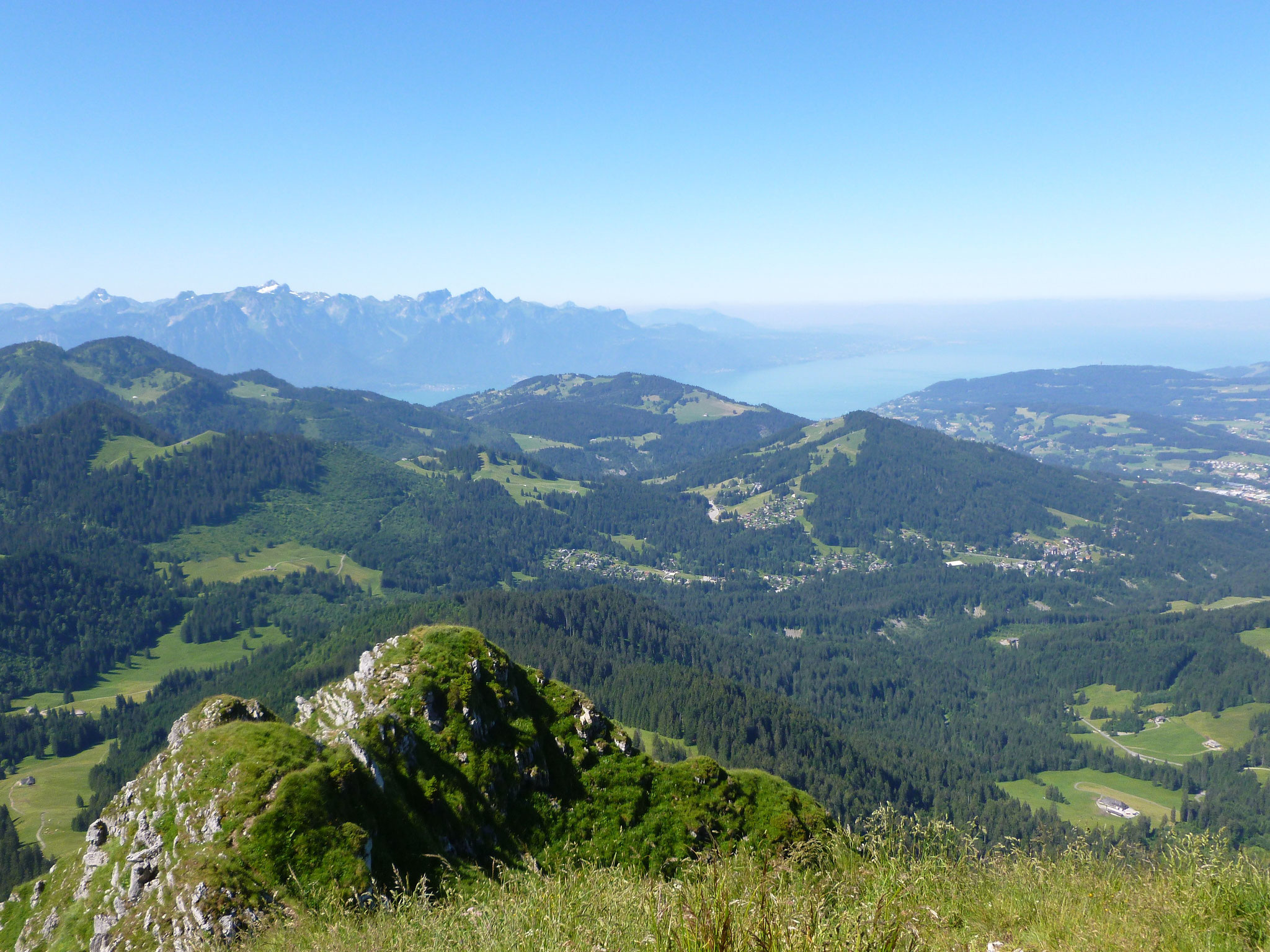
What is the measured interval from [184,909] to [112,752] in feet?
421

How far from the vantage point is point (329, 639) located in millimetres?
150000

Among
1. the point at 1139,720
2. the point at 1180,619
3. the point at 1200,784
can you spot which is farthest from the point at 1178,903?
the point at 1180,619

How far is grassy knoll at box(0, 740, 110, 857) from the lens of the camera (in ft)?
298

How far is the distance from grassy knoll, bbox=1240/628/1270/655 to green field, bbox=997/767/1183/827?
74.1 meters

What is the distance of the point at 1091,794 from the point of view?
129 meters

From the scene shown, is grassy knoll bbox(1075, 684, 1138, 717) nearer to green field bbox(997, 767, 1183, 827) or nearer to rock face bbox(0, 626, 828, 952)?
green field bbox(997, 767, 1183, 827)

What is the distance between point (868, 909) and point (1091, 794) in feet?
520

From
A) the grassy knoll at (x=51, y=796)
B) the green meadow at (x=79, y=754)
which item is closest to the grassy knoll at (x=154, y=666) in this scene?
the green meadow at (x=79, y=754)

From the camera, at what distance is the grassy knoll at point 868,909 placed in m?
6.98

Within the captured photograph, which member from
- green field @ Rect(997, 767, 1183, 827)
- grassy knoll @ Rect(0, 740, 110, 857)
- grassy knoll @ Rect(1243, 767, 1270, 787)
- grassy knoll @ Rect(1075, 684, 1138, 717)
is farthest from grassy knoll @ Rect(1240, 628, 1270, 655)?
grassy knoll @ Rect(0, 740, 110, 857)

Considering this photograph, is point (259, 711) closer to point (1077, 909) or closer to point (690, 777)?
point (690, 777)

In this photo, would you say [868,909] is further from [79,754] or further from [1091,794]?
[79,754]

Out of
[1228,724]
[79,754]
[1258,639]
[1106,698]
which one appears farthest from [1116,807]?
[79,754]

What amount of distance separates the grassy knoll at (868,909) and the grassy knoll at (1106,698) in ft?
647
